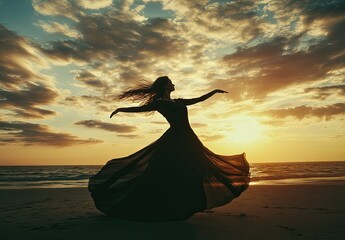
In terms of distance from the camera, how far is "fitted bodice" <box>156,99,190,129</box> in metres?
6.86

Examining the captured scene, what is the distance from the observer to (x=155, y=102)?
6.84 meters

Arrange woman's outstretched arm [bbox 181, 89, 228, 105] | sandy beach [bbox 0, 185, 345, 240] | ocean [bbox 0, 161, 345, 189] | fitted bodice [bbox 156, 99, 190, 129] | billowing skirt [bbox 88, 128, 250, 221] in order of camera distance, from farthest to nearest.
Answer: ocean [bbox 0, 161, 345, 189]
woman's outstretched arm [bbox 181, 89, 228, 105]
fitted bodice [bbox 156, 99, 190, 129]
billowing skirt [bbox 88, 128, 250, 221]
sandy beach [bbox 0, 185, 345, 240]

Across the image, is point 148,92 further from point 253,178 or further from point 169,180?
point 253,178

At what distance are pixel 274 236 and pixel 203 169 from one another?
1949 mm

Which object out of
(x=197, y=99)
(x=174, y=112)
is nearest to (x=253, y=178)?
(x=197, y=99)

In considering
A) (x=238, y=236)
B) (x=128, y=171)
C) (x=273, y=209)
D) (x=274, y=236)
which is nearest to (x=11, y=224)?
(x=128, y=171)

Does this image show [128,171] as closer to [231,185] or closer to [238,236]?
[231,185]

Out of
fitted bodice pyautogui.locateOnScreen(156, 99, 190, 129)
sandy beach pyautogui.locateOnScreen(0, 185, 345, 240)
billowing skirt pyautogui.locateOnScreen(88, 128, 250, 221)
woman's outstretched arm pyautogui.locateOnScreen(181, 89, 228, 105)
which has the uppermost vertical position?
woman's outstretched arm pyautogui.locateOnScreen(181, 89, 228, 105)

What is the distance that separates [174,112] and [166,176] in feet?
4.57

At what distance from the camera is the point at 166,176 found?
6438mm

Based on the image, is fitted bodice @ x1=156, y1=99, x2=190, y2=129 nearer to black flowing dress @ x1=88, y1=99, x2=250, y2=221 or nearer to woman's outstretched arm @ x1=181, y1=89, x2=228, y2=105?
black flowing dress @ x1=88, y1=99, x2=250, y2=221

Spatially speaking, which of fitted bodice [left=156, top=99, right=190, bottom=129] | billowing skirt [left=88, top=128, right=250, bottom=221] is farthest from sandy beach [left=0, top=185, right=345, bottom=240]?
fitted bodice [left=156, top=99, right=190, bottom=129]

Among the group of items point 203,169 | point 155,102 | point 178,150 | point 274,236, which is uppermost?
point 155,102

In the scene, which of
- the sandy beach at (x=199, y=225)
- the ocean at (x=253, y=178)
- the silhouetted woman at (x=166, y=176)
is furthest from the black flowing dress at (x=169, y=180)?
the ocean at (x=253, y=178)
